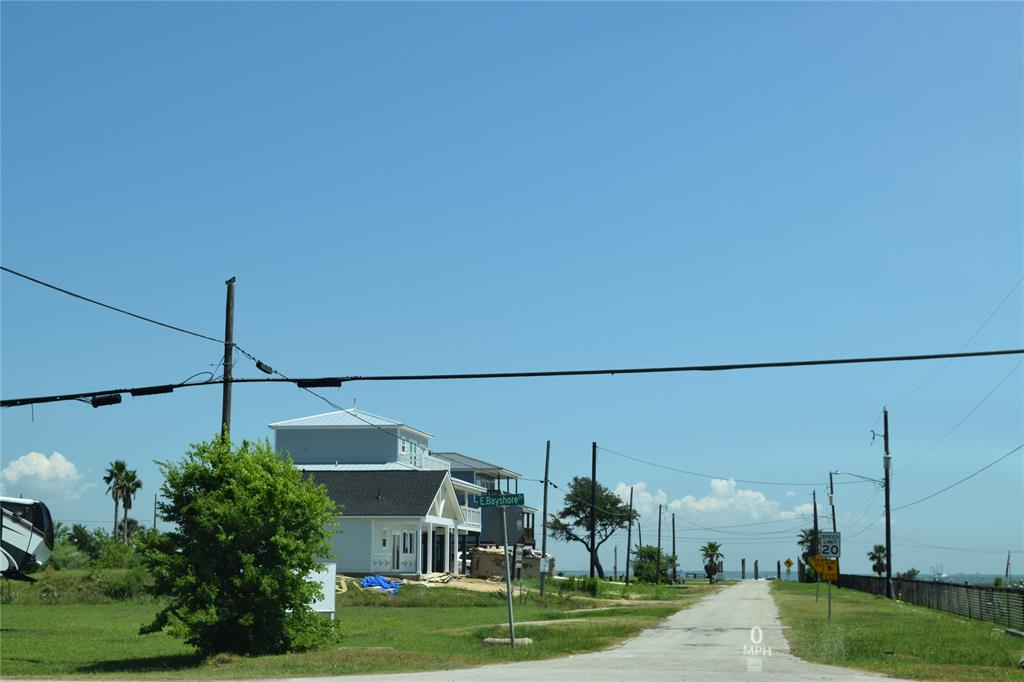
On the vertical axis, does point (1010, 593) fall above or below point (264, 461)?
below

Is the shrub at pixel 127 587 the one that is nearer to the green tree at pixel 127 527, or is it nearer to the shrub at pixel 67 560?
the shrub at pixel 67 560

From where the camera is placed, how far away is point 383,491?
6212cm

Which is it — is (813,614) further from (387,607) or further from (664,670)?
(664,670)

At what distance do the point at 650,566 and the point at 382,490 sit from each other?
57468 mm

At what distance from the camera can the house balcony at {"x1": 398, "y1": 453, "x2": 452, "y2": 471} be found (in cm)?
7212

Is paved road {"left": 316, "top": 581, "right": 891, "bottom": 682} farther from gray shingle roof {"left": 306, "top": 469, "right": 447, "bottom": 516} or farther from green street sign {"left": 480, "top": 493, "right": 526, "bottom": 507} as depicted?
gray shingle roof {"left": 306, "top": 469, "right": 447, "bottom": 516}

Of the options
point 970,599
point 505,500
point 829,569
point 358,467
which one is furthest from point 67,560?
point 505,500

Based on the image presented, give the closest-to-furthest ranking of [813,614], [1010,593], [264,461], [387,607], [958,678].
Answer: [958,678]
[264,461]
[1010,593]
[813,614]
[387,607]

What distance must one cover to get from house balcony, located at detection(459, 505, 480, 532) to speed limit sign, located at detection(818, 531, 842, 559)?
37171mm

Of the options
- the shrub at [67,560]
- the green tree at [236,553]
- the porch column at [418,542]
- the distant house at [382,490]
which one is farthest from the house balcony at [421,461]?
the green tree at [236,553]

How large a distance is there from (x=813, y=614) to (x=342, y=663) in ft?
86.0

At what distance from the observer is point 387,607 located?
45781 mm

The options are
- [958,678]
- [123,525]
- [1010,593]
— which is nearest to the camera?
[958,678]

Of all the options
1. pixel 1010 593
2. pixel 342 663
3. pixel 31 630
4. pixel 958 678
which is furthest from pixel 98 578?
pixel 958 678
